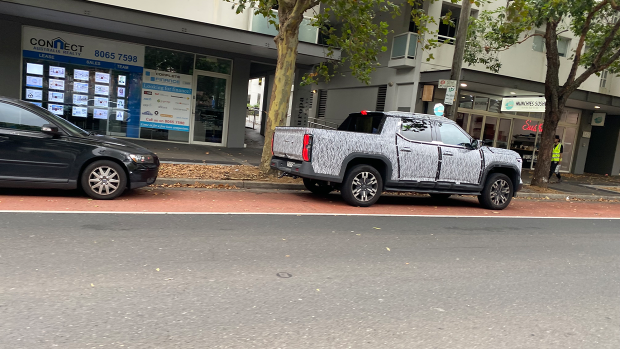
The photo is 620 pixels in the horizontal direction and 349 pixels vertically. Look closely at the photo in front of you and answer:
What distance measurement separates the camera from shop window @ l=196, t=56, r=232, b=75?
57.6 feet

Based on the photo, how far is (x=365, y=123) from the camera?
998 cm

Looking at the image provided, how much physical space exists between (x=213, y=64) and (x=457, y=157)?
11.1 metres

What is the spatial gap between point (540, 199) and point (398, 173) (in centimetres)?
701

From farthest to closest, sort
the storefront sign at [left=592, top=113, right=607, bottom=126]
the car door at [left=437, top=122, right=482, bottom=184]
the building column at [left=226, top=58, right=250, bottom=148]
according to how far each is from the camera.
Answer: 1. the storefront sign at [left=592, top=113, right=607, bottom=126]
2. the building column at [left=226, top=58, right=250, bottom=148]
3. the car door at [left=437, top=122, right=482, bottom=184]

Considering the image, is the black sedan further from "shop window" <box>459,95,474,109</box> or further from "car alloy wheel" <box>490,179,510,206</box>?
"shop window" <box>459,95,474,109</box>

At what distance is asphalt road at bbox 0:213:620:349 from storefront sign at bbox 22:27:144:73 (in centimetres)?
1096

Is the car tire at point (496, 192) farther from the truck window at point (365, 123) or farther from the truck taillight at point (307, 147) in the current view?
the truck taillight at point (307, 147)

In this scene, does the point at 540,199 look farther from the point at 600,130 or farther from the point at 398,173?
the point at 600,130

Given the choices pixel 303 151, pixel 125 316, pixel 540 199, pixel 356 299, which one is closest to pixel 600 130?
pixel 540 199

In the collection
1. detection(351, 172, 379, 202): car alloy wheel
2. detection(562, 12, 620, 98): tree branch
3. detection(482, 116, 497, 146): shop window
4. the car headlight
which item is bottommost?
detection(351, 172, 379, 202): car alloy wheel

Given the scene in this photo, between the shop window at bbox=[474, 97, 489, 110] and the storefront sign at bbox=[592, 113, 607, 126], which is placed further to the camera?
the storefront sign at bbox=[592, 113, 607, 126]

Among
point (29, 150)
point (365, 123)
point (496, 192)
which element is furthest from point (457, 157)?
point (29, 150)

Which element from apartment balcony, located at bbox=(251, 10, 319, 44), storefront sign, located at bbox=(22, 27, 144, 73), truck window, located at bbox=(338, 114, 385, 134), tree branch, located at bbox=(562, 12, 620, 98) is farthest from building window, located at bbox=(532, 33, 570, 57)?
storefront sign, located at bbox=(22, 27, 144, 73)

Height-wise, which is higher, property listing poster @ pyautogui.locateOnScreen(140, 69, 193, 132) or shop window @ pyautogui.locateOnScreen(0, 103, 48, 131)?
property listing poster @ pyautogui.locateOnScreen(140, 69, 193, 132)
